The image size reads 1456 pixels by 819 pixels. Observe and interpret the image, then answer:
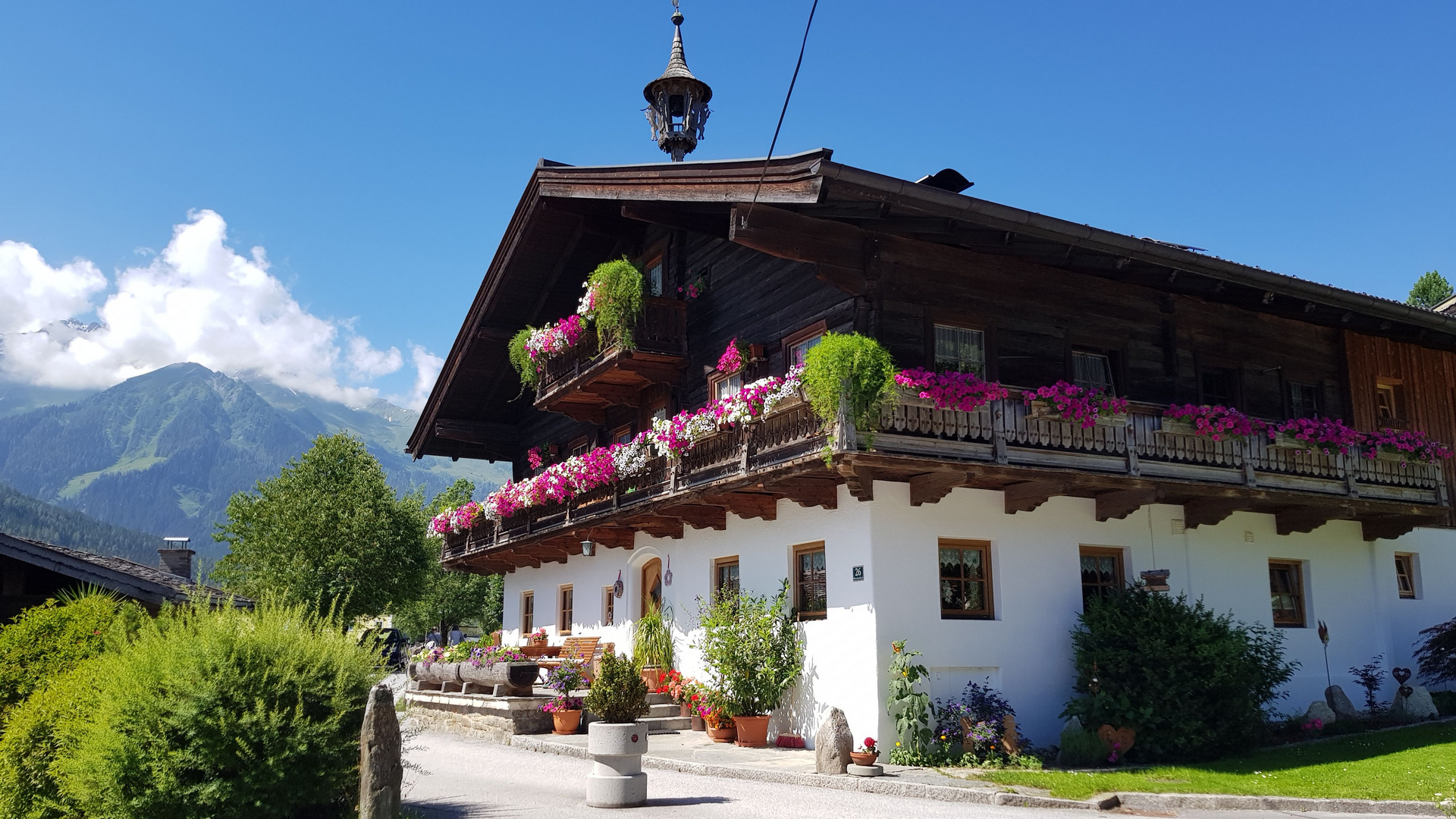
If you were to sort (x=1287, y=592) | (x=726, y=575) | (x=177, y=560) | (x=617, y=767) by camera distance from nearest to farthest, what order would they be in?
1. (x=617, y=767)
2. (x=726, y=575)
3. (x=1287, y=592)
4. (x=177, y=560)

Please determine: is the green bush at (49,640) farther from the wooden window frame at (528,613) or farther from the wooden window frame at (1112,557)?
the wooden window frame at (528,613)

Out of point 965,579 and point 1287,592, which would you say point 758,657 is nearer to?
point 965,579

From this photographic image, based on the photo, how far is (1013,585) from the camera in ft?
52.0

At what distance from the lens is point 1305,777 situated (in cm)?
1285

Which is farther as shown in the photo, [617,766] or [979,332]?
[979,332]

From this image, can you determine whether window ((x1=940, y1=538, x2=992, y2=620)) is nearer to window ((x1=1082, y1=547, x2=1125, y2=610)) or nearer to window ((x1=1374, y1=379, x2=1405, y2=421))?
window ((x1=1082, y1=547, x2=1125, y2=610))

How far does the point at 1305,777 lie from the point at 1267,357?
8.86 meters

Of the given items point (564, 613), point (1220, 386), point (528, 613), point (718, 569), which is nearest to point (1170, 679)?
point (1220, 386)

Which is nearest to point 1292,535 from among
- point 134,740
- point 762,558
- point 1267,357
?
point 1267,357

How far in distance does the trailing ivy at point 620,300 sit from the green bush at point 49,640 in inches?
358

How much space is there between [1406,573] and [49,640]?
22.1m

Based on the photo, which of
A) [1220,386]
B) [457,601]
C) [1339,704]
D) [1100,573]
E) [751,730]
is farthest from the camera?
[457,601]

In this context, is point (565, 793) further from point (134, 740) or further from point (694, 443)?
point (694, 443)

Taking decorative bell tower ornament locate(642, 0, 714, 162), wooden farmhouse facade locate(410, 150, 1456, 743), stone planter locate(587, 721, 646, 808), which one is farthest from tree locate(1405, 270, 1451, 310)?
stone planter locate(587, 721, 646, 808)
